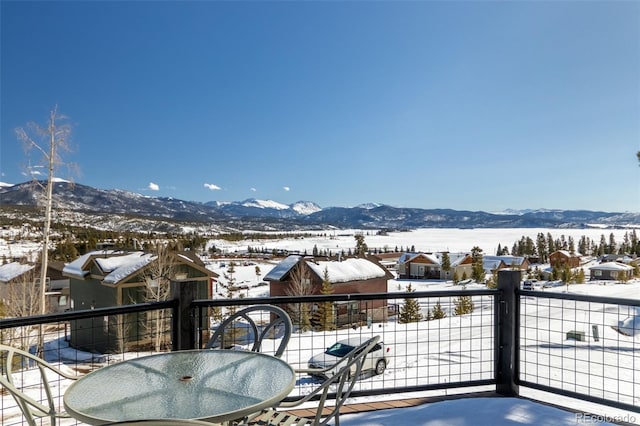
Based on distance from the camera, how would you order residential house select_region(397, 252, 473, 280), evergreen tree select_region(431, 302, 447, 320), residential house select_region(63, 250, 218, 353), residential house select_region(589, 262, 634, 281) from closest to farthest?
residential house select_region(63, 250, 218, 353) → evergreen tree select_region(431, 302, 447, 320) → residential house select_region(589, 262, 634, 281) → residential house select_region(397, 252, 473, 280)

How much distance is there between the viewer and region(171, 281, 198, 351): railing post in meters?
2.65

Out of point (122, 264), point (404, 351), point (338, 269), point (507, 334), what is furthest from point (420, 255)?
point (507, 334)

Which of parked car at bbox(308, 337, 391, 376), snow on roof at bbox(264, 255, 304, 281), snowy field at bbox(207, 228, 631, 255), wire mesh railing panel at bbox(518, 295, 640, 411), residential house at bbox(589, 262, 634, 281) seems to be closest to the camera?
wire mesh railing panel at bbox(518, 295, 640, 411)

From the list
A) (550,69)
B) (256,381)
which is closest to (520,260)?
(550,69)

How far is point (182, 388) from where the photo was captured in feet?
5.13

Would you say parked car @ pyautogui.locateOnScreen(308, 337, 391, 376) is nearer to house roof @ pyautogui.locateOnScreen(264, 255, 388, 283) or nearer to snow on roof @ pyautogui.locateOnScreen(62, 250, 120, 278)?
house roof @ pyautogui.locateOnScreen(264, 255, 388, 283)

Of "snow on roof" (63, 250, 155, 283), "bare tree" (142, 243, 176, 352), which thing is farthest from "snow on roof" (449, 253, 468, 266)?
"snow on roof" (63, 250, 155, 283)

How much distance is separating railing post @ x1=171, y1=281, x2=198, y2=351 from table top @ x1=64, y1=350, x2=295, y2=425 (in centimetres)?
68

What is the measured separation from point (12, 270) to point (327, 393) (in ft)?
86.3

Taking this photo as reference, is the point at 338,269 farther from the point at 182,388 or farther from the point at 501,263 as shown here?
the point at 501,263

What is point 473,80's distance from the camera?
37.1 feet

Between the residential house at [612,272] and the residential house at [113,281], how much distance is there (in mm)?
38225

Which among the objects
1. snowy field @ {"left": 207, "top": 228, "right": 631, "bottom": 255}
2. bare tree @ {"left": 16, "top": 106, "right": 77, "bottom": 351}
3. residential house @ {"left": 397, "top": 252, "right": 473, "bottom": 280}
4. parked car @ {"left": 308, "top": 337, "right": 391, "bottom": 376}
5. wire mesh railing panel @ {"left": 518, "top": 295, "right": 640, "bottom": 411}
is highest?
bare tree @ {"left": 16, "top": 106, "right": 77, "bottom": 351}

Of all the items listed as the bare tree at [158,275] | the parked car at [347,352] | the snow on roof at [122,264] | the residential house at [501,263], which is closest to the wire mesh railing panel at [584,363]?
the parked car at [347,352]
